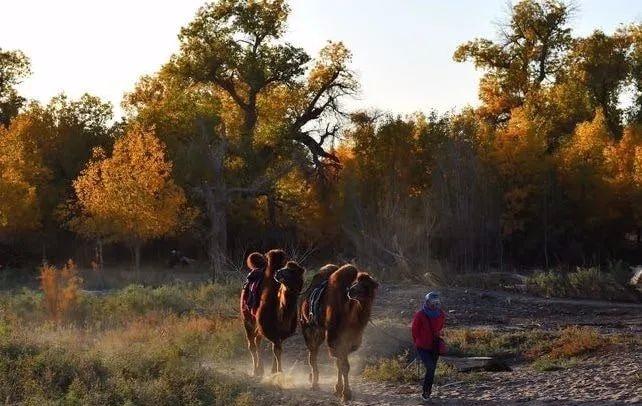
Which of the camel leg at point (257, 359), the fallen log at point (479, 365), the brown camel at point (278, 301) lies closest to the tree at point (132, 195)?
the camel leg at point (257, 359)

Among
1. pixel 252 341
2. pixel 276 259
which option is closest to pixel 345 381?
pixel 276 259

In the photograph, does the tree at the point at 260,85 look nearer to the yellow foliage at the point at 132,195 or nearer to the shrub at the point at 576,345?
the yellow foliage at the point at 132,195

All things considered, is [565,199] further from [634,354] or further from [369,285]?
[369,285]

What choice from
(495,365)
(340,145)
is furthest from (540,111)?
(495,365)

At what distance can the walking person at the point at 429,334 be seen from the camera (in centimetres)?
1526

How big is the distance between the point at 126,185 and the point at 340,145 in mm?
18621

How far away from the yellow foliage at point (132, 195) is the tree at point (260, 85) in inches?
242

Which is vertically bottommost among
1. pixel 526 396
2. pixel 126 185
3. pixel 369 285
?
pixel 526 396

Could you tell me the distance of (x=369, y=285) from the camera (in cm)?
1588

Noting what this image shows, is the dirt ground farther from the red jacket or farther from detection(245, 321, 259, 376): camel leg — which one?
the red jacket

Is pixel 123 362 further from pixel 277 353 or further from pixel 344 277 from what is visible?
pixel 344 277

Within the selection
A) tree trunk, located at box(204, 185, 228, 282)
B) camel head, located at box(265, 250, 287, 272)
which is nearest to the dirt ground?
camel head, located at box(265, 250, 287, 272)

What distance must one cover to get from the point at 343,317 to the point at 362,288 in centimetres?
73

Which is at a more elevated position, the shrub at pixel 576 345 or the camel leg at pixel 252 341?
the camel leg at pixel 252 341
